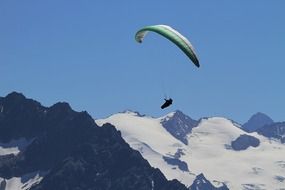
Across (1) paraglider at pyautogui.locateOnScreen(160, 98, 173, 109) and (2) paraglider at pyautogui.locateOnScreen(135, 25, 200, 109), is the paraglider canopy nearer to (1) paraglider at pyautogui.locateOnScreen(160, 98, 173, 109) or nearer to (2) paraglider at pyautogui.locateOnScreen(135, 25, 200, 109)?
(2) paraglider at pyautogui.locateOnScreen(135, 25, 200, 109)

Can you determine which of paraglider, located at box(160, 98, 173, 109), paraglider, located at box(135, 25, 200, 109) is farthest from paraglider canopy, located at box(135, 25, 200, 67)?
paraglider, located at box(160, 98, 173, 109)

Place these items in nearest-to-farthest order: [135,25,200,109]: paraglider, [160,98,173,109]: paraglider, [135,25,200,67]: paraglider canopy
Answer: [135,25,200,67]: paraglider canopy → [135,25,200,109]: paraglider → [160,98,173,109]: paraglider

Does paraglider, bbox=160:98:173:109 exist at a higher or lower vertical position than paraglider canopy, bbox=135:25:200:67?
lower

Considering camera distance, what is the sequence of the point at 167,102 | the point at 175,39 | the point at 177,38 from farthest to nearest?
the point at 167,102 < the point at 177,38 < the point at 175,39

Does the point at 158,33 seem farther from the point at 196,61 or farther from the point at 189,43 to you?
the point at 196,61

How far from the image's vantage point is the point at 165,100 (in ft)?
275

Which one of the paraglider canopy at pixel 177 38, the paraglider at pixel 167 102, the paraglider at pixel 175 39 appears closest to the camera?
the paraglider canopy at pixel 177 38

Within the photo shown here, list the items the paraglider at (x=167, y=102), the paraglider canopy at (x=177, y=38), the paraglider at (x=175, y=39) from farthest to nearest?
the paraglider at (x=167, y=102) → the paraglider at (x=175, y=39) → the paraglider canopy at (x=177, y=38)

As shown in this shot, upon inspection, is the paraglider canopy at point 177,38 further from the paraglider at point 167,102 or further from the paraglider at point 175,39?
the paraglider at point 167,102

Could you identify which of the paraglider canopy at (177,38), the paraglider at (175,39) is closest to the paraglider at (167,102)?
the paraglider at (175,39)

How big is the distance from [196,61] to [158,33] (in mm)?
9956

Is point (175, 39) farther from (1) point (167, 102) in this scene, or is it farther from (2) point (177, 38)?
(1) point (167, 102)

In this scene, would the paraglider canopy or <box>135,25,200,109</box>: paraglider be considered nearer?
the paraglider canopy

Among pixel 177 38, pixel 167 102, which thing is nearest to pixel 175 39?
pixel 177 38
